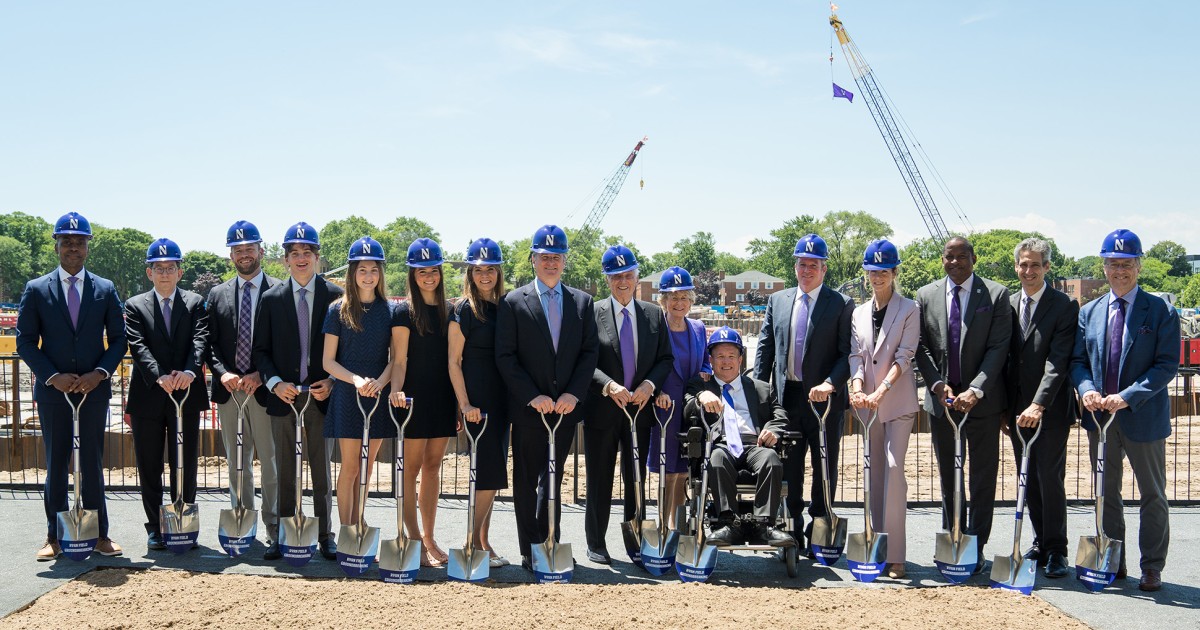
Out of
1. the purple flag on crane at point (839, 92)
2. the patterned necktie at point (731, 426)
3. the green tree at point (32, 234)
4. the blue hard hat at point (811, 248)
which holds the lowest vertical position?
the patterned necktie at point (731, 426)

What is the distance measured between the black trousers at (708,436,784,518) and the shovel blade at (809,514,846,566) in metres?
0.52

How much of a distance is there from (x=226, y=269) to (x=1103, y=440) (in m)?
123

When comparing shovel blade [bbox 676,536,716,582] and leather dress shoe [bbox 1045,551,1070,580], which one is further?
leather dress shoe [bbox 1045,551,1070,580]

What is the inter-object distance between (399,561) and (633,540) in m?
1.65

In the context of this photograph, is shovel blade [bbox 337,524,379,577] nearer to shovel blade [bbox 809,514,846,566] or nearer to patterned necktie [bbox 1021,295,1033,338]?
shovel blade [bbox 809,514,846,566]

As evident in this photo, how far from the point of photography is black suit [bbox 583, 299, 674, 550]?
20.5 ft

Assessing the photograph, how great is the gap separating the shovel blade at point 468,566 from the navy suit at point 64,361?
267cm

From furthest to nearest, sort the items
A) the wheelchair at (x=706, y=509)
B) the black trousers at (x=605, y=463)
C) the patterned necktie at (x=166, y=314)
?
1. the patterned necktie at (x=166, y=314)
2. the black trousers at (x=605, y=463)
3. the wheelchair at (x=706, y=509)

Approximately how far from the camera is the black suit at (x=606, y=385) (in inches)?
247

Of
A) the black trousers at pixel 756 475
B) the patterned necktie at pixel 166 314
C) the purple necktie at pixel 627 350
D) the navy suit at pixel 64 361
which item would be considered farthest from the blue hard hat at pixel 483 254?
the navy suit at pixel 64 361

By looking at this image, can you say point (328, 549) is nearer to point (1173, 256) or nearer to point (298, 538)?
point (298, 538)

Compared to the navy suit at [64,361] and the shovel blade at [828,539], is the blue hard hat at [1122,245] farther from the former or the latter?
the navy suit at [64,361]

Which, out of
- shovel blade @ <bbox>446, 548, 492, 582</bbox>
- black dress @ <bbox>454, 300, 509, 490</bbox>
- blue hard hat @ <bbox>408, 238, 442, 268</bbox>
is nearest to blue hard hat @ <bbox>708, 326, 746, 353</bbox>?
black dress @ <bbox>454, 300, 509, 490</bbox>

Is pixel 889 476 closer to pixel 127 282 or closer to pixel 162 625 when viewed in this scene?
pixel 162 625
